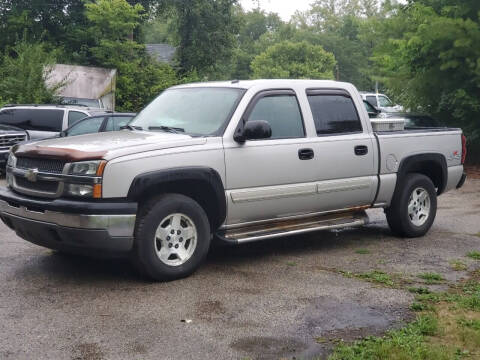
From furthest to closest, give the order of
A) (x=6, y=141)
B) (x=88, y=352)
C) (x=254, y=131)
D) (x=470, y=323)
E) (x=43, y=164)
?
(x=6, y=141) < (x=254, y=131) < (x=43, y=164) < (x=470, y=323) < (x=88, y=352)

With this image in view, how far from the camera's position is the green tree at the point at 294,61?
72.3 meters

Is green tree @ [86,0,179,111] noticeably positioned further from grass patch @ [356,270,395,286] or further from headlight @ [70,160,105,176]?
headlight @ [70,160,105,176]

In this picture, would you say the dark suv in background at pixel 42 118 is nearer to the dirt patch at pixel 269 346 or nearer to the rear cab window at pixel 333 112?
the rear cab window at pixel 333 112

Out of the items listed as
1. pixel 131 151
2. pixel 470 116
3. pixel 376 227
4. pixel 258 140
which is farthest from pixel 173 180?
pixel 470 116

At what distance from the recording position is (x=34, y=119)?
1573 centimetres

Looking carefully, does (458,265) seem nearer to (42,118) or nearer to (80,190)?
(80,190)

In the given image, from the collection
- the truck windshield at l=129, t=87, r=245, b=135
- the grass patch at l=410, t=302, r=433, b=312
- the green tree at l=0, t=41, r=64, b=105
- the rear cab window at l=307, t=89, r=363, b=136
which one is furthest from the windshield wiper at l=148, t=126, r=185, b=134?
the green tree at l=0, t=41, r=64, b=105

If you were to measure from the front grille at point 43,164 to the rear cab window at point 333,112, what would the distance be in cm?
288

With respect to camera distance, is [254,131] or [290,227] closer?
[254,131]

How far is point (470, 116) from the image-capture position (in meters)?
18.3

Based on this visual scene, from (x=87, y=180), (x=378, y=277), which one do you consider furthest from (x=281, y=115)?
(x=87, y=180)

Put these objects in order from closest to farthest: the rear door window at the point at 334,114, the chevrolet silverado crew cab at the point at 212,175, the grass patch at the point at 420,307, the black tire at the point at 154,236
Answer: the grass patch at the point at 420,307 < the chevrolet silverado crew cab at the point at 212,175 < the black tire at the point at 154,236 < the rear door window at the point at 334,114

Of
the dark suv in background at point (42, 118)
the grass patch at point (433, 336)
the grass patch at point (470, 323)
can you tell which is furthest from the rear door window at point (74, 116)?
the grass patch at point (470, 323)

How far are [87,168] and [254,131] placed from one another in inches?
64.6
